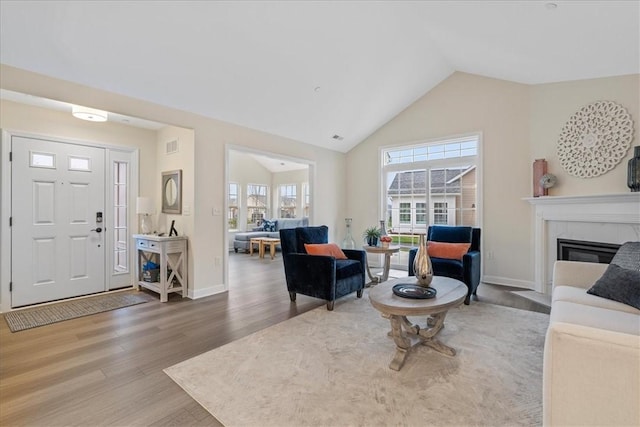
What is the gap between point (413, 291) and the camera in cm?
251

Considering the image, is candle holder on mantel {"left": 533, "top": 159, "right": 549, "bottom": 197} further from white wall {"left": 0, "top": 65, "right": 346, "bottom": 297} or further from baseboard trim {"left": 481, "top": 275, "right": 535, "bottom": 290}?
white wall {"left": 0, "top": 65, "right": 346, "bottom": 297}

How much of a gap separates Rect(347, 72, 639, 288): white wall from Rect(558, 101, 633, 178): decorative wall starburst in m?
0.08

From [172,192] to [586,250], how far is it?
558 centimetres

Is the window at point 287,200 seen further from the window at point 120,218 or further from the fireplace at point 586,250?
the fireplace at point 586,250

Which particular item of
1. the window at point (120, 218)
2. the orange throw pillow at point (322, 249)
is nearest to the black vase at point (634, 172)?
the orange throw pillow at point (322, 249)

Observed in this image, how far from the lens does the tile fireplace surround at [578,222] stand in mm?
3477

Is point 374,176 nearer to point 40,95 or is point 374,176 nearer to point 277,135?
point 277,135

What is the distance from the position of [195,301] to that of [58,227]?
196 cm

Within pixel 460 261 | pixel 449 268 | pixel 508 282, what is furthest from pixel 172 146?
pixel 508 282

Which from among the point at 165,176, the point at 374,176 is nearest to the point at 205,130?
the point at 165,176

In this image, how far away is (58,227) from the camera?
3.87 meters

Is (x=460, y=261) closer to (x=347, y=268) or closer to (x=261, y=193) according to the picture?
(x=347, y=268)

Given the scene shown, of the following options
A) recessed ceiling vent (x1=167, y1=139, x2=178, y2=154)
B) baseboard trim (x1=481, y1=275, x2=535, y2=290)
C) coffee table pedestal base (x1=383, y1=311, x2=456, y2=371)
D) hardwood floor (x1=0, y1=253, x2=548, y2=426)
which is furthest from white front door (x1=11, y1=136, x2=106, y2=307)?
baseboard trim (x1=481, y1=275, x2=535, y2=290)

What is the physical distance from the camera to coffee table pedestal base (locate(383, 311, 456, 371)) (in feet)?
7.63
